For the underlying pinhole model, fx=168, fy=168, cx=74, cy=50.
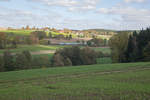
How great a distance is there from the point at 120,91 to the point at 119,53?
44.2 meters

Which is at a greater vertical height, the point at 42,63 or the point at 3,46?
the point at 3,46

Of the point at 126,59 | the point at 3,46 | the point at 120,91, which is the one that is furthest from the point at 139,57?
the point at 3,46

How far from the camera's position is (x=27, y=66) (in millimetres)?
45156

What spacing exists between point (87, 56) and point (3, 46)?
3473 cm

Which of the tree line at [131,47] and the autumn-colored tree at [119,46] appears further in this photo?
the autumn-colored tree at [119,46]

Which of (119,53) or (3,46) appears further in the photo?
(3,46)

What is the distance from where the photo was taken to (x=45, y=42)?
300 ft

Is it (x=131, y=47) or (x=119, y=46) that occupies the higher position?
(x=119, y=46)

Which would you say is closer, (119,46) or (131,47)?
(131,47)

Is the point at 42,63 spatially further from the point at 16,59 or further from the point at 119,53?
the point at 119,53

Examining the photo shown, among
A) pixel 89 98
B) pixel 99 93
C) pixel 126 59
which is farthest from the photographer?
pixel 126 59

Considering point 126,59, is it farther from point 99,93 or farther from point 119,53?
point 99,93

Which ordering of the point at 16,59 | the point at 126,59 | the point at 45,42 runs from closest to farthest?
the point at 16,59
the point at 126,59
the point at 45,42

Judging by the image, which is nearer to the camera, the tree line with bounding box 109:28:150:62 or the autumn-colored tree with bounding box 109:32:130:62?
the tree line with bounding box 109:28:150:62
